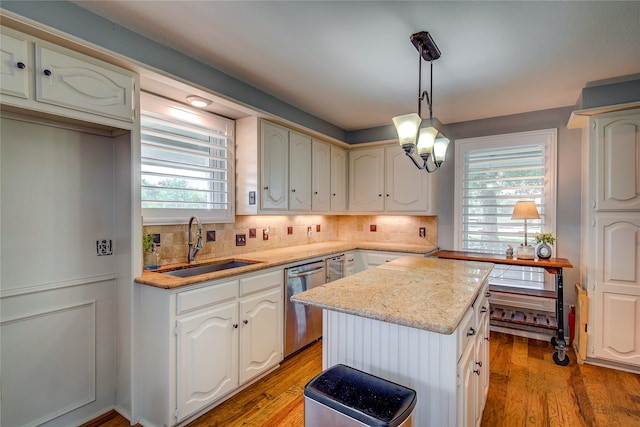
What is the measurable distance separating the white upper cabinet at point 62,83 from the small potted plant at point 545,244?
3.56m

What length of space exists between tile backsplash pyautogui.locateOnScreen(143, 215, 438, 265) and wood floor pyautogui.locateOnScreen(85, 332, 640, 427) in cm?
112

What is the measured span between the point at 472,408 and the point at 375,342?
24.4 inches

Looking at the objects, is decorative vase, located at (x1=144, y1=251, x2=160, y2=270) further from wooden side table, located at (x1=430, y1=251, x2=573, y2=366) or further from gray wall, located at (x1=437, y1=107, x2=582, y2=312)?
gray wall, located at (x1=437, y1=107, x2=582, y2=312)

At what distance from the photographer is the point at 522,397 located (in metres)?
2.24

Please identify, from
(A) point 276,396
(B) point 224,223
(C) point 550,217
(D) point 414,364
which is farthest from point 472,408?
(C) point 550,217

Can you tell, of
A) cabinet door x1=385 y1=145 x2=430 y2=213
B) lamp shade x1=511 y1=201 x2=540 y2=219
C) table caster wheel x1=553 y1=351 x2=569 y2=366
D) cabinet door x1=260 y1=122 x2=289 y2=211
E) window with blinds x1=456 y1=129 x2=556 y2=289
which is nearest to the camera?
table caster wheel x1=553 y1=351 x2=569 y2=366

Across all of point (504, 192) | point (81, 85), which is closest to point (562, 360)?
point (504, 192)

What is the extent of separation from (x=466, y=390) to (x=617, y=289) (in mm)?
2189

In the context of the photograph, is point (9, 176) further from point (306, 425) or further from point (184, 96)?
point (306, 425)

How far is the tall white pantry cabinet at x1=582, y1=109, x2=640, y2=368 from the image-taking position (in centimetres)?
252

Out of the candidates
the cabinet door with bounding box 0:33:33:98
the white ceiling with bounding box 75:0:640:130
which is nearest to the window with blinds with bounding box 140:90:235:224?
the white ceiling with bounding box 75:0:640:130

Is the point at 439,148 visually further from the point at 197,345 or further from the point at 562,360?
the point at 562,360

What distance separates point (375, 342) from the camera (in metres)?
1.43

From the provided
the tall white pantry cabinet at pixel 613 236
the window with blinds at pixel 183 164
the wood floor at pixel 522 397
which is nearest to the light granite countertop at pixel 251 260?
the window with blinds at pixel 183 164
